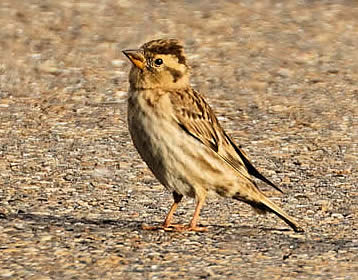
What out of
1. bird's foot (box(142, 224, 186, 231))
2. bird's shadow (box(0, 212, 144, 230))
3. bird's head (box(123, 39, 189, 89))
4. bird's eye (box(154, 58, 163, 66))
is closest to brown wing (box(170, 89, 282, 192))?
bird's head (box(123, 39, 189, 89))

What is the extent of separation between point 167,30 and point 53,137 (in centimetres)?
409

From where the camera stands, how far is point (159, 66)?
7805 millimetres

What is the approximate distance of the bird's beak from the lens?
775cm

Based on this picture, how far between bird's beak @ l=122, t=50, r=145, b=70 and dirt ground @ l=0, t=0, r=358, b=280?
112 cm

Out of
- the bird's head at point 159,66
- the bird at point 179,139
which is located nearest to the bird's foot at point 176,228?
the bird at point 179,139

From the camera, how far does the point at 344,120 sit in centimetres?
1116

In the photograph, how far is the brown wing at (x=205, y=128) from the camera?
766 centimetres

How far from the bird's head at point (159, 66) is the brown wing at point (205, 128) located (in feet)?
0.38

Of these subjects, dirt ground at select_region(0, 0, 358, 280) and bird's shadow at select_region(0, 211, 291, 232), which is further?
bird's shadow at select_region(0, 211, 291, 232)

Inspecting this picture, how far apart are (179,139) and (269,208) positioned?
32.1 inches

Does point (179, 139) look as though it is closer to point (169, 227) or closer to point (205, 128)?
point (205, 128)

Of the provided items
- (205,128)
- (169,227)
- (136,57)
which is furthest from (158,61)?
(169,227)

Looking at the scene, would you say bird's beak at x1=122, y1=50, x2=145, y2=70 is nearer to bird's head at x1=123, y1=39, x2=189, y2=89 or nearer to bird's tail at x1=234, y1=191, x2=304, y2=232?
bird's head at x1=123, y1=39, x2=189, y2=89

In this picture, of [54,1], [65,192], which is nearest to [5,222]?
[65,192]
